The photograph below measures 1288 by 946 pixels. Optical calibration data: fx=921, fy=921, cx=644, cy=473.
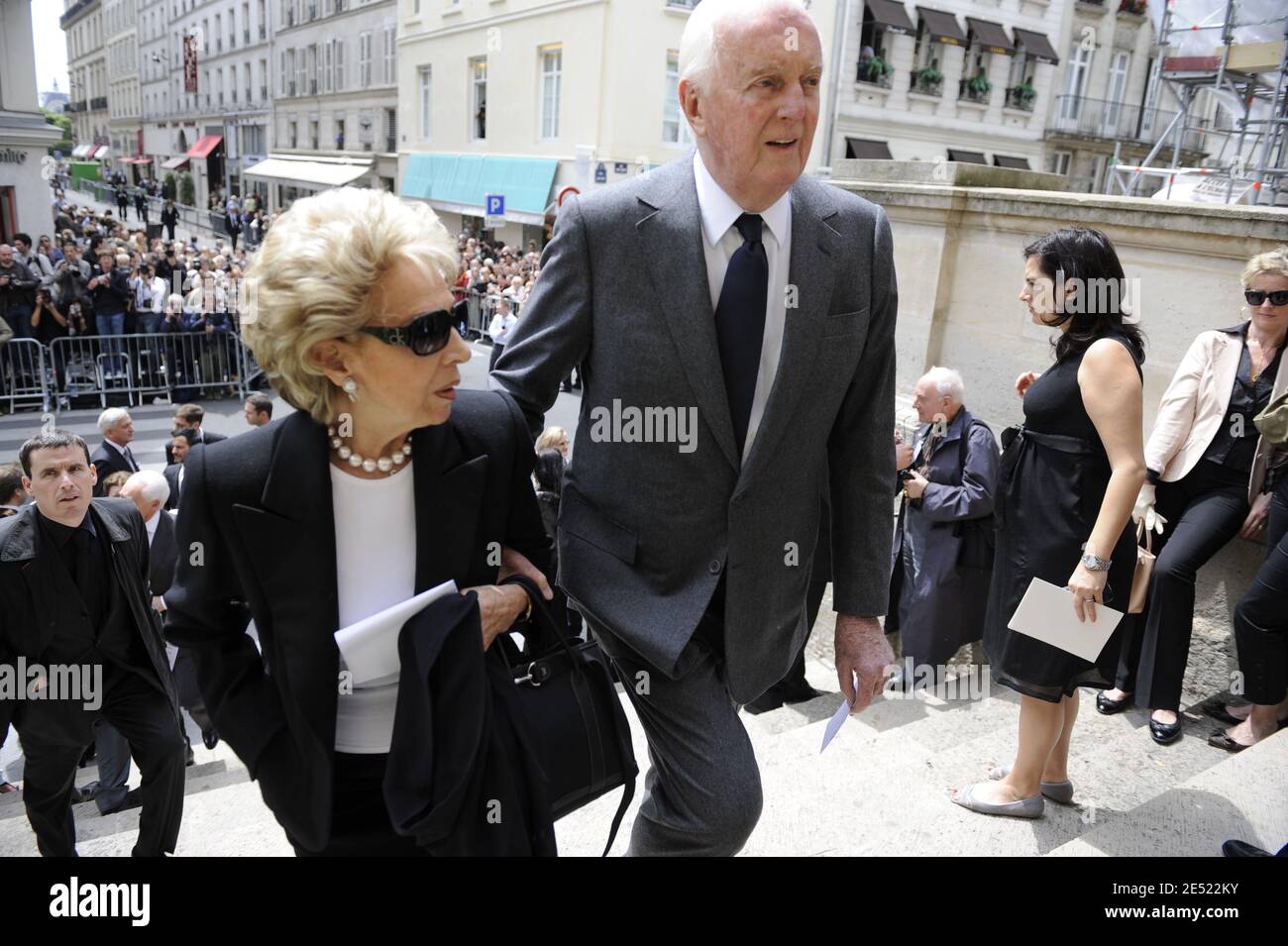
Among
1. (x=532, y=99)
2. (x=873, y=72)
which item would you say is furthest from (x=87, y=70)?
(x=873, y=72)

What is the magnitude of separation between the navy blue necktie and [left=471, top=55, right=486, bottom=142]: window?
30.9 m

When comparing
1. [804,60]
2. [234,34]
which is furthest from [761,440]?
[234,34]

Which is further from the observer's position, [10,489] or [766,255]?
[10,489]

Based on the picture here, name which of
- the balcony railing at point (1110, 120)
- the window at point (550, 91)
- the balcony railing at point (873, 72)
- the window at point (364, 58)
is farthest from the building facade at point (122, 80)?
the balcony railing at point (1110, 120)

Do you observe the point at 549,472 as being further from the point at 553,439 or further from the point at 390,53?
the point at 390,53

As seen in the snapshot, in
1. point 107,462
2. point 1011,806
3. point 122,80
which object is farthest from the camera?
point 122,80

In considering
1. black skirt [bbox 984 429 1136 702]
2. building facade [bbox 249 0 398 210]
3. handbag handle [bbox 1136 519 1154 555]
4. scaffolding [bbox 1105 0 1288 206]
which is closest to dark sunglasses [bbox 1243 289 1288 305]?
handbag handle [bbox 1136 519 1154 555]

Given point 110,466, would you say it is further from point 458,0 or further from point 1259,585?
point 458,0

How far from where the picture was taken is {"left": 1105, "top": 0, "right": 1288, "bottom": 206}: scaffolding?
9.80 metres

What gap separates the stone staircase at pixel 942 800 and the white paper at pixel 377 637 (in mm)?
1521

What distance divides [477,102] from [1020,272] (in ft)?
92.8

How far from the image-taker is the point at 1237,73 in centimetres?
1143

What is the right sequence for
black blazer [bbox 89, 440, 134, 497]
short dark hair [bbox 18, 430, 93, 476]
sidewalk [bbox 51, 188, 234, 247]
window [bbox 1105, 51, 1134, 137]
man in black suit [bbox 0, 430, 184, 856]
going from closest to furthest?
man in black suit [bbox 0, 430, 184, 856] → short dark hair [bbox 18, 430, 93, 476] → black blazer [bbox 89, 440, 134, 497] → window [bbox 1105, 51, 1134, 137] → sidewalk [bbox 51, 188, 234, 247]

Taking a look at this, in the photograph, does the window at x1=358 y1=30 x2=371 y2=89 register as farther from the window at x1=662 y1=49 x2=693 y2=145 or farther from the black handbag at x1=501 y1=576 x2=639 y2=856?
the black handbag at x1=501 y1=576 x2=639 y2=856
